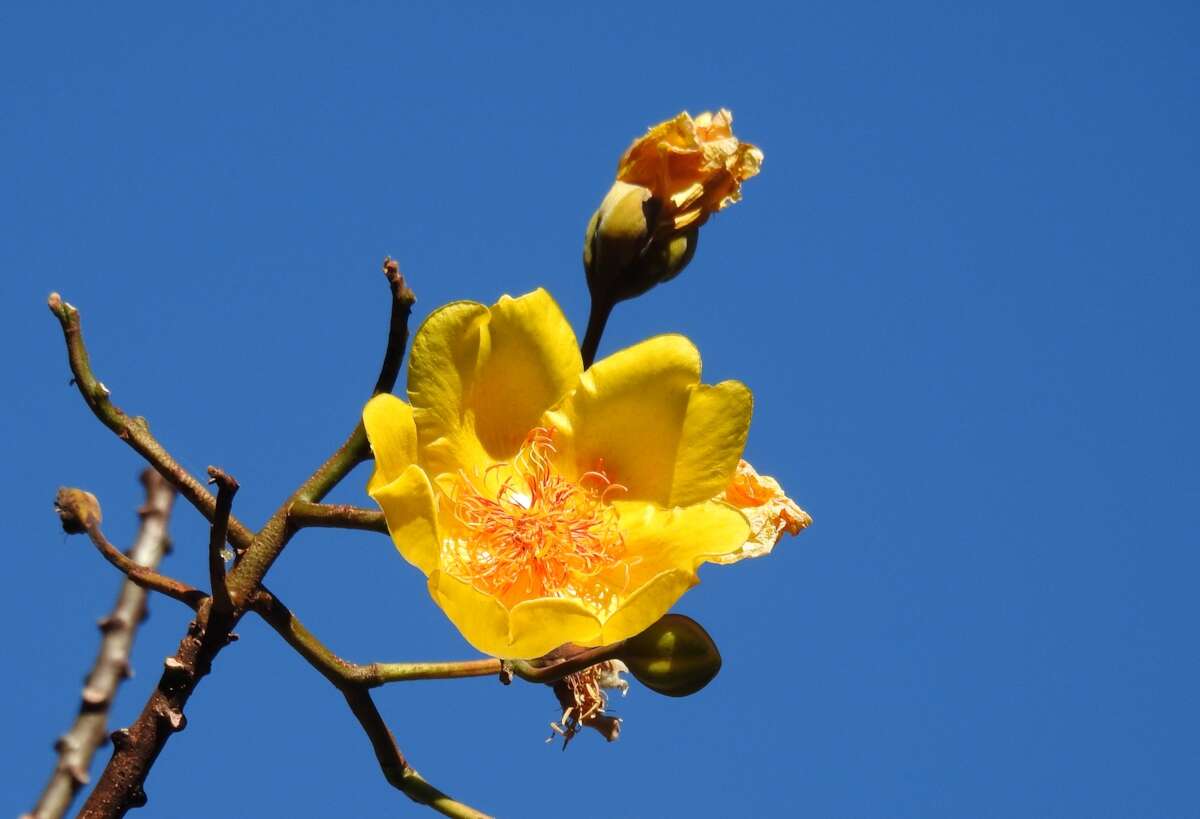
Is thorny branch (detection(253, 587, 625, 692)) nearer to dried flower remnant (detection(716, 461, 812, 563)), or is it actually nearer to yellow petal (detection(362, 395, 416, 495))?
yellow petal (detection(362, 395, 416, 495))

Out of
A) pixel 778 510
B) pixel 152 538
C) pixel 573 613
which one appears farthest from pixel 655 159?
pixel 152 538

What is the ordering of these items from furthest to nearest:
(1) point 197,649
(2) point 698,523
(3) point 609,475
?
(3) point 609,475 → (2) point 698,523 → (1) point 197,649

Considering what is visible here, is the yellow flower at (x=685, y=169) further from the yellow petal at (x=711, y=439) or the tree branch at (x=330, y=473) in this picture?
the tree branch at (x=330, y=473)

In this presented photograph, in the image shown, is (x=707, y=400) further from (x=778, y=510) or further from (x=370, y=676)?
(x=370, y=676)

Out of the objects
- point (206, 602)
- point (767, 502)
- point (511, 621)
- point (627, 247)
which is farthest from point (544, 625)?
point (627, 247)

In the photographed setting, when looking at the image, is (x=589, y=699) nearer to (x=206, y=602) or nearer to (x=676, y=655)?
(x=676, y=655)

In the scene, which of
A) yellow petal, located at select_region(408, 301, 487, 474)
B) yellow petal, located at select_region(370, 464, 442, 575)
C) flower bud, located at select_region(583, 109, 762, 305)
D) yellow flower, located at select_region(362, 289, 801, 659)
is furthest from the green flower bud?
yellow petal, located at select_region(370, 464, 442, 575)
